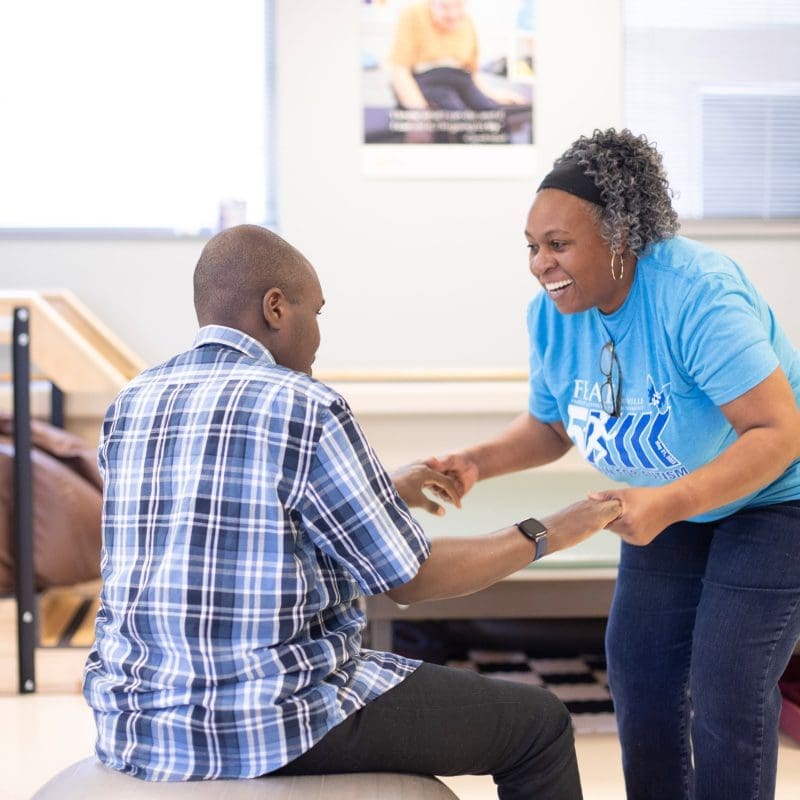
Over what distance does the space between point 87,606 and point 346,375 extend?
1254 mm

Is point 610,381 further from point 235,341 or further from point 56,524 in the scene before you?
point 56,524

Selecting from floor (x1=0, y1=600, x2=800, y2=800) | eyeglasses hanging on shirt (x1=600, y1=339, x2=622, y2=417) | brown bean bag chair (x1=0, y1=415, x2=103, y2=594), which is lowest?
floor (x1=0, y1=600, x2=800, y2=800)

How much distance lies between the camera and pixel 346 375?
4.04 metres

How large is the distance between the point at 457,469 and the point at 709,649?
596 mm

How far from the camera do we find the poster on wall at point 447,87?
4.02 metres

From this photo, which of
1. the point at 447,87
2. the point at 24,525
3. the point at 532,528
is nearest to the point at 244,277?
the point at 532,528

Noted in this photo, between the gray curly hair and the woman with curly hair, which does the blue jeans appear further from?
the gray curly hair

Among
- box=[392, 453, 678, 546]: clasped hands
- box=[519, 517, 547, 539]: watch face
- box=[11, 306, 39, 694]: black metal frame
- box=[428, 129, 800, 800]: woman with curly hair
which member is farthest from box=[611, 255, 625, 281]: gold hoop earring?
box=[11, 306, 39, 694]: black metal frame

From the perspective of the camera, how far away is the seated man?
4.14 feet

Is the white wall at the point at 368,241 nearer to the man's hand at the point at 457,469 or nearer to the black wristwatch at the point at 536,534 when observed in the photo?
the man's hand at the point at 457,469

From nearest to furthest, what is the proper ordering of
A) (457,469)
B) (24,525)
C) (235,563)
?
1. (235,563)
2. (457,469)
3. (24,525)

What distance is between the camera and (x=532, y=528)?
1522 mm

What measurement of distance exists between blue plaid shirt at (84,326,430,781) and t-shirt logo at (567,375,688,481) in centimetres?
54

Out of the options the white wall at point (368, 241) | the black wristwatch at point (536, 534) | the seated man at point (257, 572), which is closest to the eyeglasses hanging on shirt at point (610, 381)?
the black wristwatch at point (536, 534)
